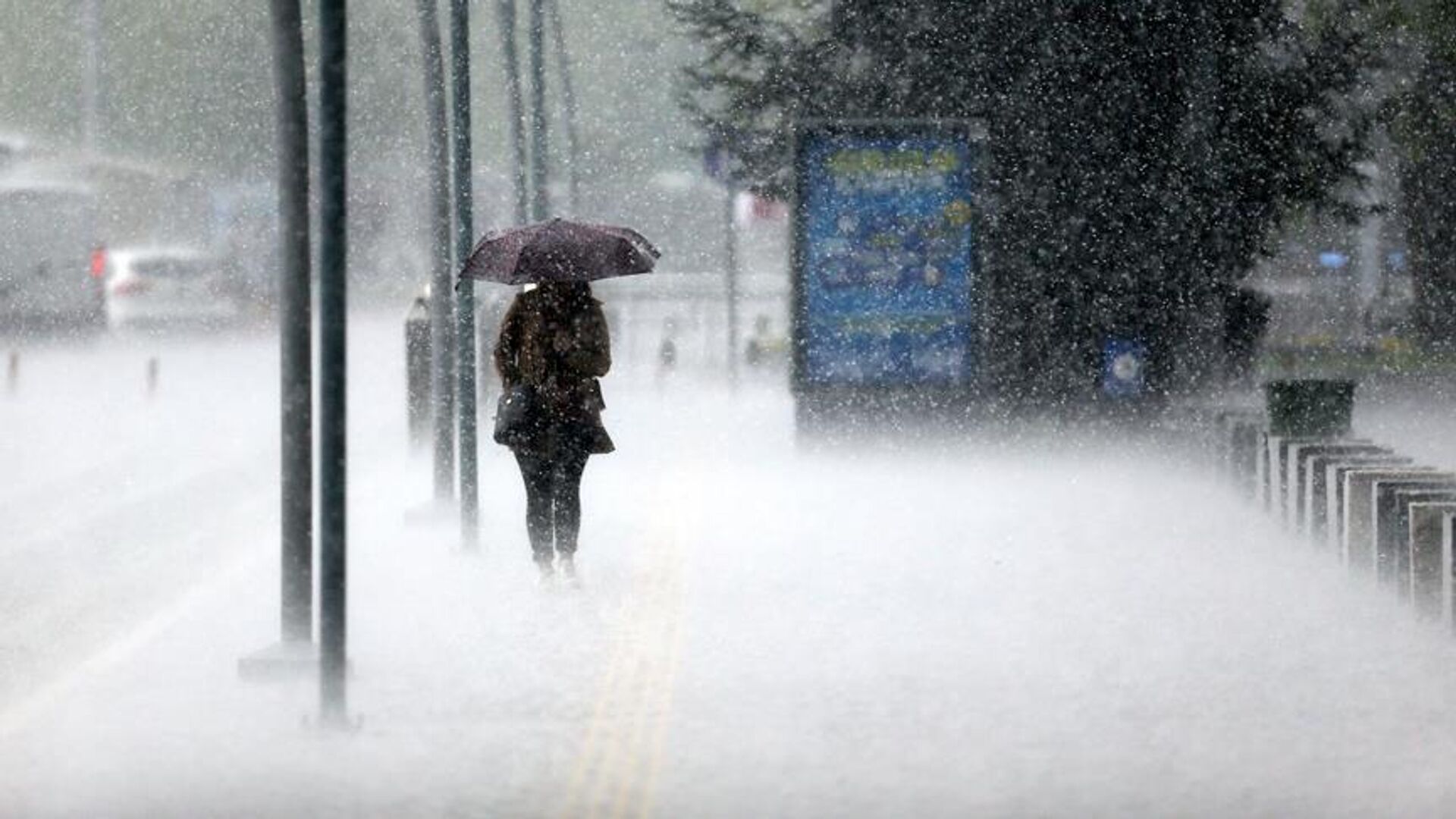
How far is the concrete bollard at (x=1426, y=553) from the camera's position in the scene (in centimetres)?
1290

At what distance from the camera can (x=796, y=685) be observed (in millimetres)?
11055

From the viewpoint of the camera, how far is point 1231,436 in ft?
63.3

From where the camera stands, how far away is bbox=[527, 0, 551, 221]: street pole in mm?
27875

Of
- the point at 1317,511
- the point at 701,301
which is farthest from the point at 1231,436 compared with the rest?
the point at 701,301

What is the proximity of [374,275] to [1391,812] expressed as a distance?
67.3 m

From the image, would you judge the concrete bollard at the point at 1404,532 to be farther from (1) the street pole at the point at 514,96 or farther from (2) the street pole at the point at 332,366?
(1) the street pole at the point at 514,96

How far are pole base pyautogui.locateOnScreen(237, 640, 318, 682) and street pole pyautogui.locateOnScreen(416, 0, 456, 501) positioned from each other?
5611 mm

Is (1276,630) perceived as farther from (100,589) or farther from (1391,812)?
(100,589)

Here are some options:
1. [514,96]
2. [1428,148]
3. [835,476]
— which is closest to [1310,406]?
[835,476]

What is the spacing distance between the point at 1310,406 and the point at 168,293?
32.9 m

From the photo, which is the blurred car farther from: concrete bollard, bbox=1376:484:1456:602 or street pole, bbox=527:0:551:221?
concrete bollard, bbox=1376:484:1456:602

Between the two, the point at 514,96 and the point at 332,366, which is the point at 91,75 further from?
the point at 332,366

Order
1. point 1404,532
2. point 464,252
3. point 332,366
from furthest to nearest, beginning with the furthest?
point 464,252
point 1404,532
point 332,366

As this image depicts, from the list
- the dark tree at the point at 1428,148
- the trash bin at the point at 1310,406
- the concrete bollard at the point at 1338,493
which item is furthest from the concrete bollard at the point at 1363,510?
the dark tree at the point at 1428,148
